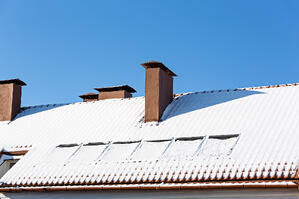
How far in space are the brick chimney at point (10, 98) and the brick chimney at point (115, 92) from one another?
3.21 metres

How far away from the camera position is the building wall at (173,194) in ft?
46.5

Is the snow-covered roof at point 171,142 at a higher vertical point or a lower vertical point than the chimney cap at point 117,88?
lower

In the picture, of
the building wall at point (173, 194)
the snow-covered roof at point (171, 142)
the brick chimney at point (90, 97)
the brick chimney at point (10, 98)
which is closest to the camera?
the building wall at point (173, 194)

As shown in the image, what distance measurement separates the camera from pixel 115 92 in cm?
2441

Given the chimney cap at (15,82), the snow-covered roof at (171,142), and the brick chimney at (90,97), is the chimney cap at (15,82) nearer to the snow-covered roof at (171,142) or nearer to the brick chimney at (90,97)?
the snow-covered roof at (171,142)

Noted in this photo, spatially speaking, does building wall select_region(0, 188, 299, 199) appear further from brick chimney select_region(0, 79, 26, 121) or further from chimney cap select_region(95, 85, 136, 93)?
chimney cap select_region(95, 85, 136, 93)

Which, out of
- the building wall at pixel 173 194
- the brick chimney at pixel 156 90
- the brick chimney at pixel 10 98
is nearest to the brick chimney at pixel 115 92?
the brick chimney at pixel 10 98

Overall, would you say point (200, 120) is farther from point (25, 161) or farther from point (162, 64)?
point (25, 161)

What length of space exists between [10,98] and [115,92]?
13.8ft

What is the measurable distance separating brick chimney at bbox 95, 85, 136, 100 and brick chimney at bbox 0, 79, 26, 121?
10.5ft

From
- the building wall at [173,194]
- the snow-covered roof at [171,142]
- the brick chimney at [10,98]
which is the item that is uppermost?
the brick chimney at [10,98]

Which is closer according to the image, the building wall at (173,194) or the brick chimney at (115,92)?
the building wall at (173,194)

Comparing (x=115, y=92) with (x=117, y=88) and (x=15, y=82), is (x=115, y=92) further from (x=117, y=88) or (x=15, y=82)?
(x=15, y=82)

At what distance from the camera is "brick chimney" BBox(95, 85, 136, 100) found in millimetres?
24250
